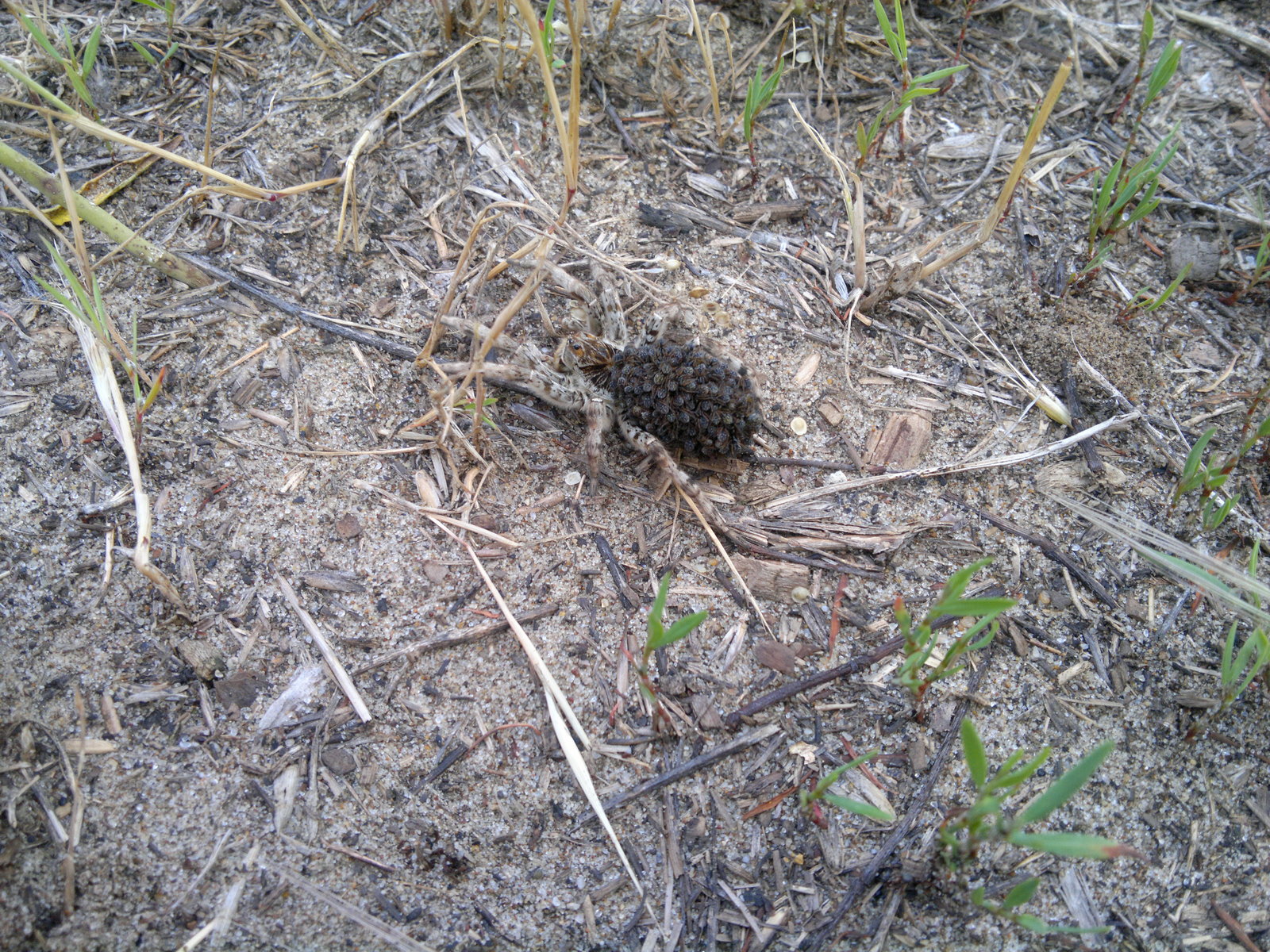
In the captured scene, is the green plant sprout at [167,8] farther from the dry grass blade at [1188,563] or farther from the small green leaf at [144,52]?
the dry grass blade at [1188,563]

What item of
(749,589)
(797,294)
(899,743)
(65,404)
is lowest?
(899,743)

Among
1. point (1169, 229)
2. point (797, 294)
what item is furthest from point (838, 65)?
point (1169, 229)

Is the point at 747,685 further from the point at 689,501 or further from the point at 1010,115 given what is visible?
the point at 1010,115

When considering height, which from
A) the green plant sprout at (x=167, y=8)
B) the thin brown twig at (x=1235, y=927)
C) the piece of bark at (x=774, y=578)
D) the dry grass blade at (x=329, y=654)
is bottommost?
the thin brown twig at (x=1235, y=927)

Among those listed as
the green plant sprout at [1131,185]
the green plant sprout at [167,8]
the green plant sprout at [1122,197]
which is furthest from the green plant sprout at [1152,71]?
the green plant sprout at [167,8]


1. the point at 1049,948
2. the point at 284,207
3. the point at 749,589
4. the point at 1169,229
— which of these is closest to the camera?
the point at 1049,948

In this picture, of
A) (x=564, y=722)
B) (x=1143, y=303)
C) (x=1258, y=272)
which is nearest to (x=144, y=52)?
(x=564, y=722)

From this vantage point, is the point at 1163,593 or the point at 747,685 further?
the point at 1163,593
